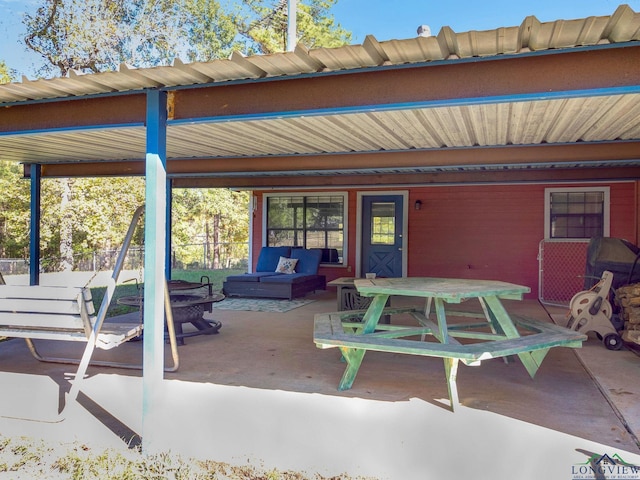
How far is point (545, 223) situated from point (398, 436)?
740 cm

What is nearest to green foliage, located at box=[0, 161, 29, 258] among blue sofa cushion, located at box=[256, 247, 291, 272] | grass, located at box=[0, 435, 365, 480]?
blue sofa cushion, located at box=[256, 247, 291, 272]

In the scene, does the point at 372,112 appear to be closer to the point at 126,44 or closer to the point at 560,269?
the point at 560,269

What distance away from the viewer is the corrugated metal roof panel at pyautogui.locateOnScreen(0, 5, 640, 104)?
86.0 inches

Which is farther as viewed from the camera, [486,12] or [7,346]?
[486,12]

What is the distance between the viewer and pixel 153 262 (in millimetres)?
3078

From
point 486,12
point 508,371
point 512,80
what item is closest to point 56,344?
point 508,371

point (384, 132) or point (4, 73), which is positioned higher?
point (4, 73)

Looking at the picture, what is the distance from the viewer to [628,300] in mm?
5344

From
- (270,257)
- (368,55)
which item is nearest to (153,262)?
(368,55)

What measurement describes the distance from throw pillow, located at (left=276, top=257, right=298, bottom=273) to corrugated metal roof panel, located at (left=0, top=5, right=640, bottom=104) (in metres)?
6.71

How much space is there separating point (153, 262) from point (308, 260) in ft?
22.7

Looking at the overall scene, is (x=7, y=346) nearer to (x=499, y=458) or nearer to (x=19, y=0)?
(x=499, y=458)

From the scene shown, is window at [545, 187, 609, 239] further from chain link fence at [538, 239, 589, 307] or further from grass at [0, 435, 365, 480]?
grass at [0, 435, 365, 480]

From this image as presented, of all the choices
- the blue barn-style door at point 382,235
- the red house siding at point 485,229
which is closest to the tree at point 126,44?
the blue barn-style door at point 382,235
